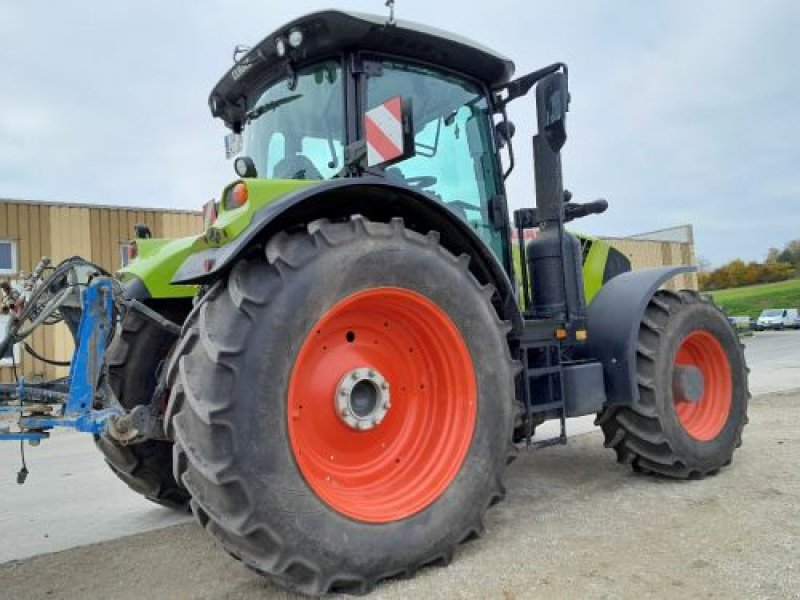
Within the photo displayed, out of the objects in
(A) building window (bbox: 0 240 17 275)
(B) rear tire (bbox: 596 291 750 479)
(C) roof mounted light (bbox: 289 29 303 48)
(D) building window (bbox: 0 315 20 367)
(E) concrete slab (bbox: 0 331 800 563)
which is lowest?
(E) concrete slab (bbox: 0 331 800 563)

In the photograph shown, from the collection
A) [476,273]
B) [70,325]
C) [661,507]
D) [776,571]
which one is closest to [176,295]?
[70,325]

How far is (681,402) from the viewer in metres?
4.43

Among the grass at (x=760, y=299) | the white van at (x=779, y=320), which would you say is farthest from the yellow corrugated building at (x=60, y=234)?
the grass at (x=760, y=299)

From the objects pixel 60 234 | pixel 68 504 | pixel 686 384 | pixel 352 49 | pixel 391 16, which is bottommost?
pixel 68 504

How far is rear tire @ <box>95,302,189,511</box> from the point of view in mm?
3750

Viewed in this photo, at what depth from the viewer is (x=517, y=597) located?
258cm

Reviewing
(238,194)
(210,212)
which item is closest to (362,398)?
(238,194)

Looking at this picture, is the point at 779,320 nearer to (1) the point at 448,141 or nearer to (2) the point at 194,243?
(1) the point at 448,141

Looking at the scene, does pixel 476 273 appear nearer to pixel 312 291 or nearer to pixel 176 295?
pixel 312 291

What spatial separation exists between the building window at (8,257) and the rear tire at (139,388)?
11481mm

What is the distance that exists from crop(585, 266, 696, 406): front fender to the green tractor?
2 cm

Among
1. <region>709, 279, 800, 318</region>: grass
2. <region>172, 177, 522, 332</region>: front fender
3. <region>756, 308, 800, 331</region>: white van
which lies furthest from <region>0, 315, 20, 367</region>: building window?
<region>709, 279, 800, 318</region>: grass

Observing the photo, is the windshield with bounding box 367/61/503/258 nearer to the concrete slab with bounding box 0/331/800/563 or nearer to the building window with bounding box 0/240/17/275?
the concrete slab with bounding box 0/331/800/563

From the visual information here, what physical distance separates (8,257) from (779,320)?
34.8m
